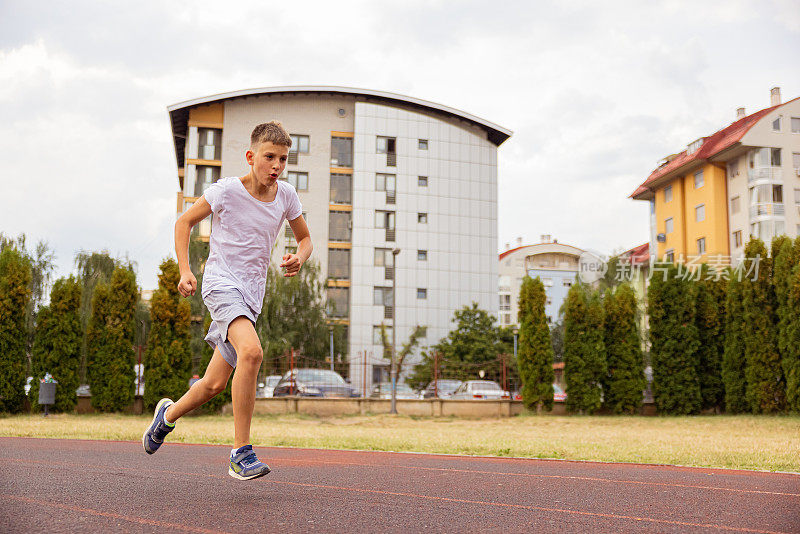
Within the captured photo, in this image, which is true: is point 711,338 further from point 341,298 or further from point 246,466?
point 341,298

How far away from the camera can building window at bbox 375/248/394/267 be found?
51219 mm

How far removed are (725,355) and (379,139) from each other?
33746 millimetres

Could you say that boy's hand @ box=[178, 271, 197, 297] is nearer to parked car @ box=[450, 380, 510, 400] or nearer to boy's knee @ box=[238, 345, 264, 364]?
boy's knee @ box=[238, 345, 264, 364]

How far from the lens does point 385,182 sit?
52.2 m

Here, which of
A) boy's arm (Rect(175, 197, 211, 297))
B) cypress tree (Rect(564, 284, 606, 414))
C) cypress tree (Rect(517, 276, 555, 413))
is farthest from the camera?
cypress tree (Rect(517, 276, 555, 413))

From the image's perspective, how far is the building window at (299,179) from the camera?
51.3 metres

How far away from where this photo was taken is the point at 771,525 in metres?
3.62

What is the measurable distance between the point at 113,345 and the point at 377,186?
106 feet

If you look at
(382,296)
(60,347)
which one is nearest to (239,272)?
(60,347)

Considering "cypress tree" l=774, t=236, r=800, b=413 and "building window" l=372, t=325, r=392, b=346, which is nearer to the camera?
"cypress tree" l=774, t=236, r=800, b=413

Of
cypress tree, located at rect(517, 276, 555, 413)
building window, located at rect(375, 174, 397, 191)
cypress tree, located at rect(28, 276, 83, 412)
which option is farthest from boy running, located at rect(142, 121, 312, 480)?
building window, located at rect(375, 174, 397, 191)

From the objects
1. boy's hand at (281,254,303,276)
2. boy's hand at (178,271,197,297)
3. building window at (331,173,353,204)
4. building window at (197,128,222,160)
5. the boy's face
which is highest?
building window at (197,128,222,160)

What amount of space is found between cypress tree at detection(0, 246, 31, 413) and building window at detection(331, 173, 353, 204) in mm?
32032

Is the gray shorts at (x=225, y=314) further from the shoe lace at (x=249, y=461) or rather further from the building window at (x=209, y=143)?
the building window at (x=209, y=143)
